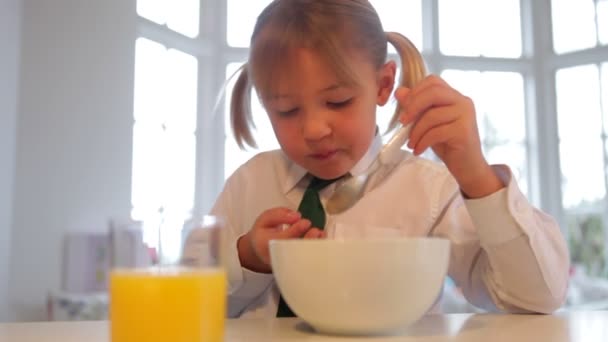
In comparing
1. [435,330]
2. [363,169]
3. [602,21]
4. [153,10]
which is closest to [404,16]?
[602,21]

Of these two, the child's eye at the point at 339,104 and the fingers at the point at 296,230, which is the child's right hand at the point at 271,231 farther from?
the child's eye at the point at 339,104

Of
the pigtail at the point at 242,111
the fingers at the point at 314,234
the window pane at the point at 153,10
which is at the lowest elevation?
the fingers at the point at 314,234

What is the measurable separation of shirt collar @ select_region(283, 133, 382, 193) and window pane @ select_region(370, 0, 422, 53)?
2477 mm

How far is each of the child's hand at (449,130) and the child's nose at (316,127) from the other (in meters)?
0.15

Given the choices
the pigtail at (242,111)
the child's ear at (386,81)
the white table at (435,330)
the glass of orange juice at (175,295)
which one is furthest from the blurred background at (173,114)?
the glass of orange juice at (175,295)

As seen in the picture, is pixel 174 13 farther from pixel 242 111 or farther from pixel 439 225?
pixel 439 225

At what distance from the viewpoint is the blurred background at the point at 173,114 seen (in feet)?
6.84

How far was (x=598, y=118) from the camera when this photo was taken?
329 cm

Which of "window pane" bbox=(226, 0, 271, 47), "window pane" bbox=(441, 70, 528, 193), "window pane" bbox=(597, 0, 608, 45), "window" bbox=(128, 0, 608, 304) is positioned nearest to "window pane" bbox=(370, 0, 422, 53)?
"window" bbox=(128, 0, 608, 304)

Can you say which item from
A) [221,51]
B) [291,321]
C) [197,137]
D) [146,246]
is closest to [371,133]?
[291,321]

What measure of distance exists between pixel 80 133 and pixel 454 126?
1899mm

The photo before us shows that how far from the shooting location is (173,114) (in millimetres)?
2764

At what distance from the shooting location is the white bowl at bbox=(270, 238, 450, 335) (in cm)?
47

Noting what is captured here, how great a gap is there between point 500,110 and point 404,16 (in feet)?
2.60
